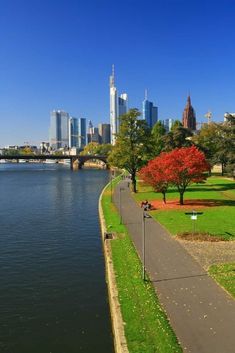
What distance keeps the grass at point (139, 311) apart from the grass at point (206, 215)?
852 cm

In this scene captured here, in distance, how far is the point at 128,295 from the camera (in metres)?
20.5

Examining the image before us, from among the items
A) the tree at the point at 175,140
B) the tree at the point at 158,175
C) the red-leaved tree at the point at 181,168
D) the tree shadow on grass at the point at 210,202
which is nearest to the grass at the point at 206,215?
the tree shadow on grass at the point at 210,202

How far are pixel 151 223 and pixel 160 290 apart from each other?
701 inches

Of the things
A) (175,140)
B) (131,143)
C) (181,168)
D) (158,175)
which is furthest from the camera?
(175,140)

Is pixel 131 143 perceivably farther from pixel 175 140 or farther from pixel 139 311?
pixel 139 311

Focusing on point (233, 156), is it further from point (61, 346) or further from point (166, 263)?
point (61, 346)

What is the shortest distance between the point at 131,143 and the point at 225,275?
1766 inches

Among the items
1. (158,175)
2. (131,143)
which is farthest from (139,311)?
(131,143)

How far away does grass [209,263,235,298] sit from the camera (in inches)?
823

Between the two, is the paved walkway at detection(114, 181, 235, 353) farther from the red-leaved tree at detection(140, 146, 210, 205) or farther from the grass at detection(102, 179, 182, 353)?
the red-leaved tree at detection(140, 146, 210, 205)

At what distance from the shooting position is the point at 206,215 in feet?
137

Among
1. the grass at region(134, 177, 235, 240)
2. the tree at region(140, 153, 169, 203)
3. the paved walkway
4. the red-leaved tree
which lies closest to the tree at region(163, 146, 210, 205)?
the red-leaved tree

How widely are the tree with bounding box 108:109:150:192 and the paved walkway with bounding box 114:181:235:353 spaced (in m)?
35.7

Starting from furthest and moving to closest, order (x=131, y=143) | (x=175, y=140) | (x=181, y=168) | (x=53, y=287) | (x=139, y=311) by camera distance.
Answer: (x=175, y=140) < (x=131, y=143) < (x=181, y=168) < (x=53, y=287) < (x=139, y=311)
